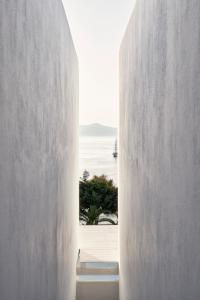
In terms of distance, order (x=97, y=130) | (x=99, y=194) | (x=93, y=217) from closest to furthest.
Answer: (x=93, y=217) < (x=99, y=194) < (x=97, y=130)

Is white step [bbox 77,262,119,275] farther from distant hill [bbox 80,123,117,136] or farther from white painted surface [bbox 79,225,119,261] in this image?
distant hill [bbox 80,123,117,136]

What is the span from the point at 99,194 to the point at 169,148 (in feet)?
24.5

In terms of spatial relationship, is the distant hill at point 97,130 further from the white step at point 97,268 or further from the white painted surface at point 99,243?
the white step at point 97,268

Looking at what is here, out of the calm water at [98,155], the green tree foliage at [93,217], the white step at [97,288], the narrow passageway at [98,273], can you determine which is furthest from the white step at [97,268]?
the calm water at [98,155]

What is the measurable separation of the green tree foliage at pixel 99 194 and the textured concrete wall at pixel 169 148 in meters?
5.98

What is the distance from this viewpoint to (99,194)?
936 cm

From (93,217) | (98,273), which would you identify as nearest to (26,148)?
(98,273)

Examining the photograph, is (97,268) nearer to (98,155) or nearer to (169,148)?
(169,148)

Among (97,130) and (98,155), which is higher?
(97,130)

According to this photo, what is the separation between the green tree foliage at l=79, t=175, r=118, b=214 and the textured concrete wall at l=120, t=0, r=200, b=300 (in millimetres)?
5980

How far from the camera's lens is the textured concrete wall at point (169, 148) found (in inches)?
60.4

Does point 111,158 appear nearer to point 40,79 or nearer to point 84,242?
point 84,242

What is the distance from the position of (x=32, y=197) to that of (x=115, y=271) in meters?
4.47

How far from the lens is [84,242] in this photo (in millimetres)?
7273
